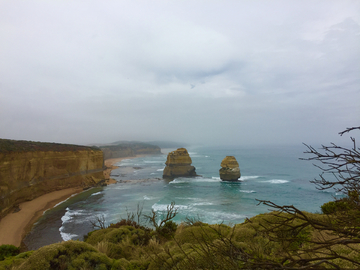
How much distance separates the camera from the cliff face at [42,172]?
2486 centimetres

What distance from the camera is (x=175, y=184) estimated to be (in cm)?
4444

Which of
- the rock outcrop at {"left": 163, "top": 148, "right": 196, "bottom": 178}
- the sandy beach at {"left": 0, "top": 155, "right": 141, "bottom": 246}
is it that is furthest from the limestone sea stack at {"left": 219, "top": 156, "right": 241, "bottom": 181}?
the sandy beach at {"left": 0, "top": 155, "right": 141, "bottom": 246}

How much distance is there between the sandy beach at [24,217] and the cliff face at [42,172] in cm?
106

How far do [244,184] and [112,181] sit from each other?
30.9 metres

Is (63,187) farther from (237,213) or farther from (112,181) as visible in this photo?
(237,213)

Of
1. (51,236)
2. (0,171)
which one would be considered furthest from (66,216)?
(0,171)

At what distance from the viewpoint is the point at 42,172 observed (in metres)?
32.2

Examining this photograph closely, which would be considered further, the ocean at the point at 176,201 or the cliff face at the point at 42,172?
the cliff face at the point at 42,172

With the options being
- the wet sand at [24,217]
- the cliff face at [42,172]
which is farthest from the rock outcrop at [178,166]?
the wet sand at [24,217]

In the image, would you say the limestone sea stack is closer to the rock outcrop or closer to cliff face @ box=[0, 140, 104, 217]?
the rock outcrop

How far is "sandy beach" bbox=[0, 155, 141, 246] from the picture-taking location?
61.2ft

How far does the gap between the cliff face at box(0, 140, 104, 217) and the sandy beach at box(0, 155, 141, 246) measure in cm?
106

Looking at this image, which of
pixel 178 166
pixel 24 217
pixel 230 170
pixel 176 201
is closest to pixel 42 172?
pixel 24 217

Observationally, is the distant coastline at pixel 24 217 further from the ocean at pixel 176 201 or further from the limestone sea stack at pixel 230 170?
the limestone sea stack at pixel 230 170
